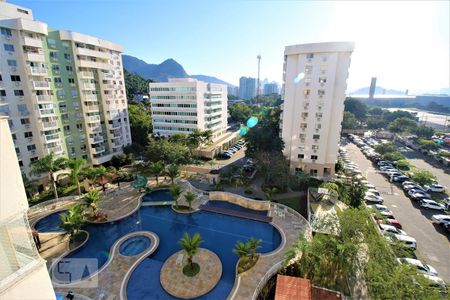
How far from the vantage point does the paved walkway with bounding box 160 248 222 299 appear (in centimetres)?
1728

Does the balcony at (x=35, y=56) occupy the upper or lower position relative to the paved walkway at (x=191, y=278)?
upper

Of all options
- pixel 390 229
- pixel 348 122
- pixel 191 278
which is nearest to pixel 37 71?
pixel 191 278

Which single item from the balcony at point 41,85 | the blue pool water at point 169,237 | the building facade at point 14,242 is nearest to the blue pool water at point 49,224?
the blue pool water at point 169,237

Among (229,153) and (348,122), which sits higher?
(348,122)

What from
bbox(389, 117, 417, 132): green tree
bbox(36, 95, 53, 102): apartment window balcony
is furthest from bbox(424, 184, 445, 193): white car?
bbox(36, 95, 53, 102): apartment window balcony

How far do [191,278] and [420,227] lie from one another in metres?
28.9

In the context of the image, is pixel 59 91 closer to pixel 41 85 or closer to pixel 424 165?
pixel 41 85

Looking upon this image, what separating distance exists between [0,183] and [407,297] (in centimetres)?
1987

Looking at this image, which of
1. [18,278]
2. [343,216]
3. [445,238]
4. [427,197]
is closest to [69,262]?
[18,278]

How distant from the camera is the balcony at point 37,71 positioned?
106 ft

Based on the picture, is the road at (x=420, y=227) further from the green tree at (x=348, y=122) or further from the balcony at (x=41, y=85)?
the balcony at (x=41, y=85)

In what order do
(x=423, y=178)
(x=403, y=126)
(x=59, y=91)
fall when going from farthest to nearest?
(x=403, y=126) < (x=59, y=91) < (x=423, y=178)

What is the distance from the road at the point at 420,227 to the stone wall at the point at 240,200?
16.9m

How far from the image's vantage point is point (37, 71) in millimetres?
32969
